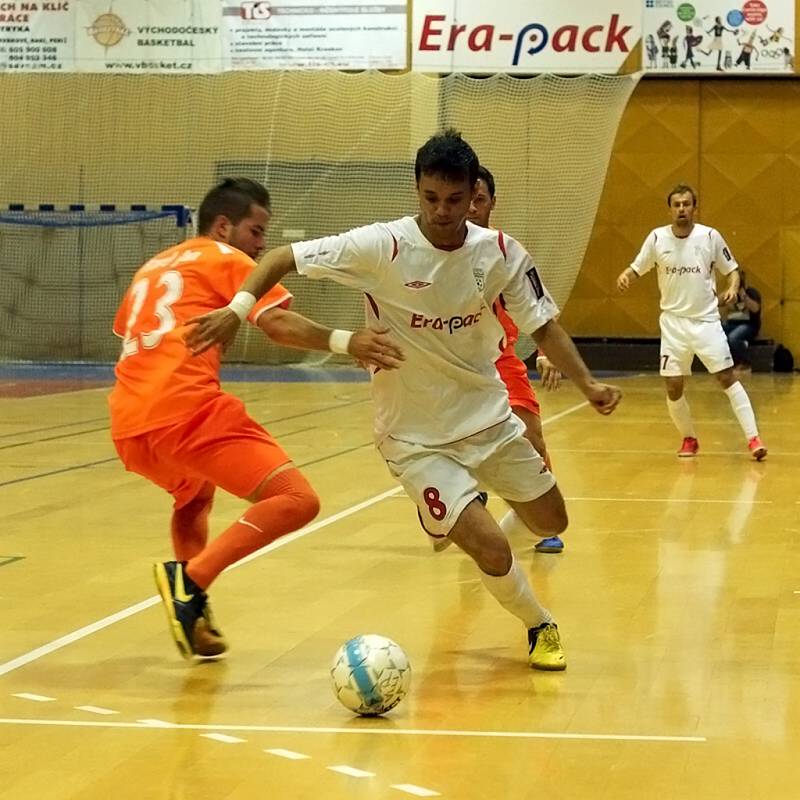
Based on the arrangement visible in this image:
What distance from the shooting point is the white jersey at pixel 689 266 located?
11336mm

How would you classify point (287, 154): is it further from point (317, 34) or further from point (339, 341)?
point (339, 341)

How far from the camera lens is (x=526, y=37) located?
63.4 feet

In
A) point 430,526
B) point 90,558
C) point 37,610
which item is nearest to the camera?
point 430,526

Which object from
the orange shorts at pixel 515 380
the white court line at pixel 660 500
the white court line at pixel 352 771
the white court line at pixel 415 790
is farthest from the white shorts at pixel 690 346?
the white court line at pixel 415 790

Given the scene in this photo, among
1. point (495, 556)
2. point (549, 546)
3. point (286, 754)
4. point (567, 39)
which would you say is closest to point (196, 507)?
point (495, 556)

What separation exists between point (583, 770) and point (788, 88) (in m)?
18.8

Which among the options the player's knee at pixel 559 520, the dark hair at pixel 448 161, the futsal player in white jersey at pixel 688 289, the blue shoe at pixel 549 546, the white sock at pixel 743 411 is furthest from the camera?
the futsal player in white jersey at pixel 688 289

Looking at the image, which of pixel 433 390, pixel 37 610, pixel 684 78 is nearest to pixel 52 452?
pixel 37 610

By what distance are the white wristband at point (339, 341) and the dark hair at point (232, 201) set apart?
31.7 inches

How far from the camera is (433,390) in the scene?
469 cm

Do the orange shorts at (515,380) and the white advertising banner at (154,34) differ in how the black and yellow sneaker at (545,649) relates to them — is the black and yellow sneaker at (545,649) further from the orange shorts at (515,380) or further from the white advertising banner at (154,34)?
the white advertising banner at (154,34)

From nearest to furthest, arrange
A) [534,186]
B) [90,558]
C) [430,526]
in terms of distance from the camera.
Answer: [430,526] → [90,558] → [534,186]

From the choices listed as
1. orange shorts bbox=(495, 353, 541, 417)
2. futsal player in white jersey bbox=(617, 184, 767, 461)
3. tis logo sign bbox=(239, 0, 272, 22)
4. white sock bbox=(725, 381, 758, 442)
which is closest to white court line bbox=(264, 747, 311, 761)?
orange shorts bbox=(495, 353, 541, 417)

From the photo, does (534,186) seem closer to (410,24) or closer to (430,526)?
(410,24)
